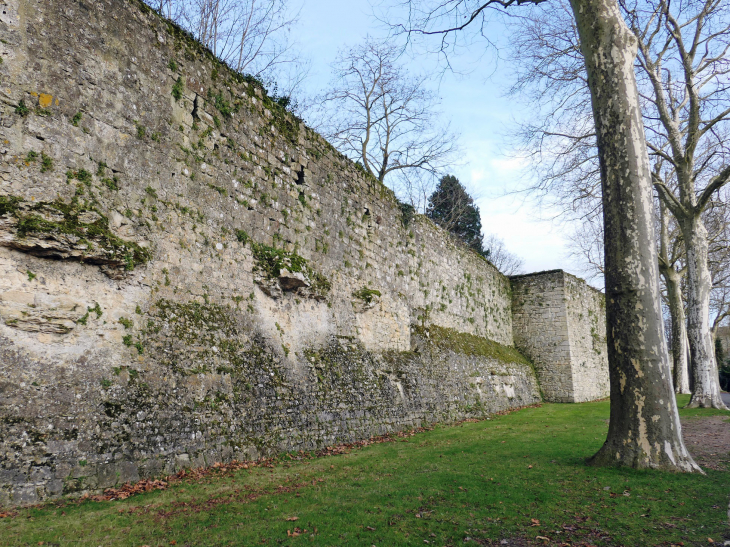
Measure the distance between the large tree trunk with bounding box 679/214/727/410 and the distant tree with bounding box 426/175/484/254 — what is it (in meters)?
18.3

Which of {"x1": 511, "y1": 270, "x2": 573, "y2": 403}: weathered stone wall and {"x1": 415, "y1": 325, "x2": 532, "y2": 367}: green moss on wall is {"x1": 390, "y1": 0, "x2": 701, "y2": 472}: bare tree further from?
{"x1": 511, "y1": 270, "x2": 573, "y2": 403}: weathered stone wall

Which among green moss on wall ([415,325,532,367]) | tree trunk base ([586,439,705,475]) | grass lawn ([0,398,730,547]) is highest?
green moss on wall ([415,325,532,367])

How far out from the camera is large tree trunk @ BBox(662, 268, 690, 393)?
18.9m

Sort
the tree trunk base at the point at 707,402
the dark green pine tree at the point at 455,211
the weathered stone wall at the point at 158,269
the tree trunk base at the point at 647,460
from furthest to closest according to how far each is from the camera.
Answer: the dark green pine tree at the point at 455,211
the tree trunk base at the point at 707,402
the tree trunk base at the point at 647,460
the weathered stone wall at the point at 158,269

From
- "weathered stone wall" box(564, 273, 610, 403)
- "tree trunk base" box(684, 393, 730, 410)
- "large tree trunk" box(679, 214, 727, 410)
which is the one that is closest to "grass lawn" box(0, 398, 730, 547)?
"tree trunk base" box(684, 393, 730, 410)

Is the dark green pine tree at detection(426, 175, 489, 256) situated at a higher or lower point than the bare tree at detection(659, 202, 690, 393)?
higher

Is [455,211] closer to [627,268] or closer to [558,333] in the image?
[558,333]

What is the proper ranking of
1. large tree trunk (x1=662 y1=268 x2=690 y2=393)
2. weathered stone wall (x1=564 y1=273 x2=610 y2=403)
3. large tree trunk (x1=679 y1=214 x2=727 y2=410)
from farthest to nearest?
1. weathered stone wall (x1=564 y1=273 x2=610 y2=403)
2. large tree trunk (x1=662 y1=268 x2=690 y2=393)
3. large tree trunk (x1=679 y1=214 x2=727 y2=410)

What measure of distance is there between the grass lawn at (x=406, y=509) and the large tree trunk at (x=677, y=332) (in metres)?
15.6

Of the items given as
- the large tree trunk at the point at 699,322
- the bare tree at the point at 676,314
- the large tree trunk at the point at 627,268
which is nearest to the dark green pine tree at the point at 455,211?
the bare tree at the point at 676,314

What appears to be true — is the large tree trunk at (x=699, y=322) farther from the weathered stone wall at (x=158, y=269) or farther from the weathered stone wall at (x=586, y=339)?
the weathered stone wall at (x=158, y=269)

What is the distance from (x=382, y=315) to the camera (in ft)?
37.6

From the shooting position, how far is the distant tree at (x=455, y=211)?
1313 inches

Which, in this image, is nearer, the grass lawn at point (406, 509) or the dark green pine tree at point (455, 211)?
the grass lawn at point (406, 509)
